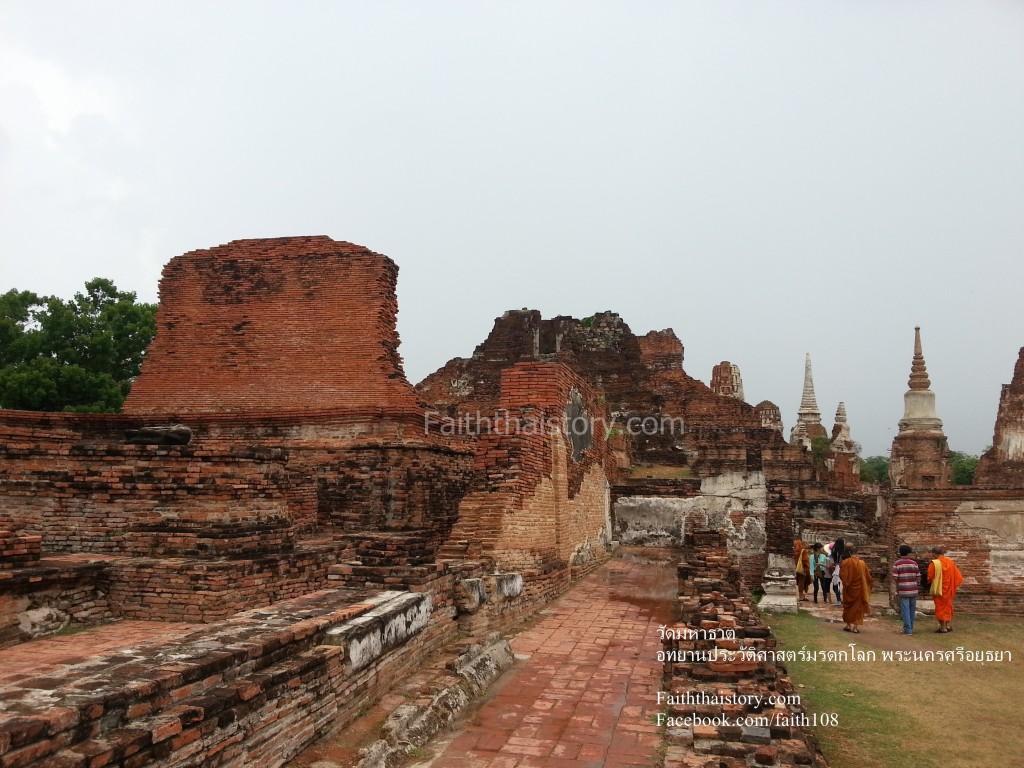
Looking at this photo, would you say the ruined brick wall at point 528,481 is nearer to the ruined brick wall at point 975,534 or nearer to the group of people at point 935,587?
the group of people at point 935,587

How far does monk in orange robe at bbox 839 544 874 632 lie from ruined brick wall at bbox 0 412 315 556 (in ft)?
19.7

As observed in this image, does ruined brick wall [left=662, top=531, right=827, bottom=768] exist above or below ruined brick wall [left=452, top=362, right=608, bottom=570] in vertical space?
below

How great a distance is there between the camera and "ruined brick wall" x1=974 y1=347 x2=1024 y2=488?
75.9ft

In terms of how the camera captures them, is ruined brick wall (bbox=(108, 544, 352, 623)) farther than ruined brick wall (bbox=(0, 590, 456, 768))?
Yes

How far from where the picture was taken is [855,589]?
8.16m

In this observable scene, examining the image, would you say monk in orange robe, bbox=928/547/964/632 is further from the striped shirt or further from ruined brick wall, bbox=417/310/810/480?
ruined brick wall, bbox=417/310/810/480

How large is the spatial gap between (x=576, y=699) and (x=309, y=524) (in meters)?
5.73

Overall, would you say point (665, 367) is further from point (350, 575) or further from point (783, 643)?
point (350, 575)

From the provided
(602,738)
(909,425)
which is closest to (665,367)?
(909,425)

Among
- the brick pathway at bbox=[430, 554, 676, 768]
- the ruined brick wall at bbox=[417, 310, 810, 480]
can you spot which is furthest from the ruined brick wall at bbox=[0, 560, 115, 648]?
the ruined brick wall at bbox=[417, 310, 810, 480]

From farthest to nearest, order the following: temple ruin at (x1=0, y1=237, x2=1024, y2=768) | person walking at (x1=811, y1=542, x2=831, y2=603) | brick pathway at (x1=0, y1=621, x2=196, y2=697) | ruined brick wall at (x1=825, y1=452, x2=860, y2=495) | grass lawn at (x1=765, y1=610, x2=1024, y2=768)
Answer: ruined brick wall at (x1=825, y1=452, x2=860, y2=495) < person walking at (x1=811, y1=542, x2=831, y2=603) < brick pathway at (x1=0, y1=621, x2=196, y2=697) < grass lawn at (x1=765, y1=610, x2=1024, y2=768) < temple ruin at (x1=0, y1=237, x2=1024, y2=768)

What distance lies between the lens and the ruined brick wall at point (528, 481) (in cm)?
730

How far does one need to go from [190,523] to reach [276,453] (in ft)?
3.77

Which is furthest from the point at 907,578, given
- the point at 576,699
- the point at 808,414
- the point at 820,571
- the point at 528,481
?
the point at 808,414
